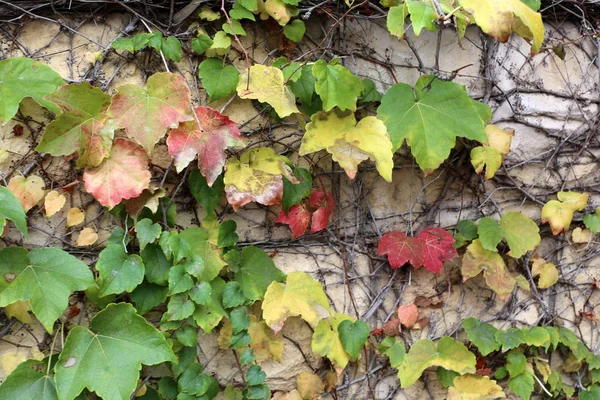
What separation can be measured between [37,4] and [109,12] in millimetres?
234

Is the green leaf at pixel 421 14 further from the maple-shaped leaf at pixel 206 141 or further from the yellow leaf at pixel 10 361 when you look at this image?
the yellow leaf at pixel 10 361

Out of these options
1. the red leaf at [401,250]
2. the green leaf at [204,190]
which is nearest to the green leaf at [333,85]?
the green leaf at [204,190]

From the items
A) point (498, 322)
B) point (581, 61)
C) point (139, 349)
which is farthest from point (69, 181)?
point (581, 61)

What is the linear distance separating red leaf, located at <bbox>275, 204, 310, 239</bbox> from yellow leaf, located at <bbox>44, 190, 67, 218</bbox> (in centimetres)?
77

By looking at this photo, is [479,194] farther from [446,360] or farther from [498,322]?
[446,360]

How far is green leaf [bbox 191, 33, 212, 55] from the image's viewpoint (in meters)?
1.76

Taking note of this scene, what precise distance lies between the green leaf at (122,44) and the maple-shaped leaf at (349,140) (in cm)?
68

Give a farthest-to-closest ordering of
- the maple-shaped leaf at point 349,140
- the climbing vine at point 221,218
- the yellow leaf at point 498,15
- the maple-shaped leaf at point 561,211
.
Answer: the maple-shaped leaf at point 561,211 < the maple-shaped leaf at point 349,140 < the climbing vine at point 221,218 < the yellow leaf at point 498,15

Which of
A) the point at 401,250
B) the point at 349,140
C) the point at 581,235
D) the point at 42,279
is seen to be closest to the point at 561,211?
the point at 581,235

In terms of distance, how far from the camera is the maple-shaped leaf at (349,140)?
5.61 ft

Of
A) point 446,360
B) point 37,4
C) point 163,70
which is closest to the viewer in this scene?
Result: point 37,4

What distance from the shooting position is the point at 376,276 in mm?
2084

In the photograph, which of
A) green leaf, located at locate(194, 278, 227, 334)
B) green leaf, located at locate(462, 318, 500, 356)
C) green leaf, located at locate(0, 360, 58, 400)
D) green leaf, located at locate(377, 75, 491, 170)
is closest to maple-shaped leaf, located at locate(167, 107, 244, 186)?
green leaf, located at locate(194, 278, 227, 334)

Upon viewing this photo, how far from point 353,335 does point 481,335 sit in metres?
0.57
